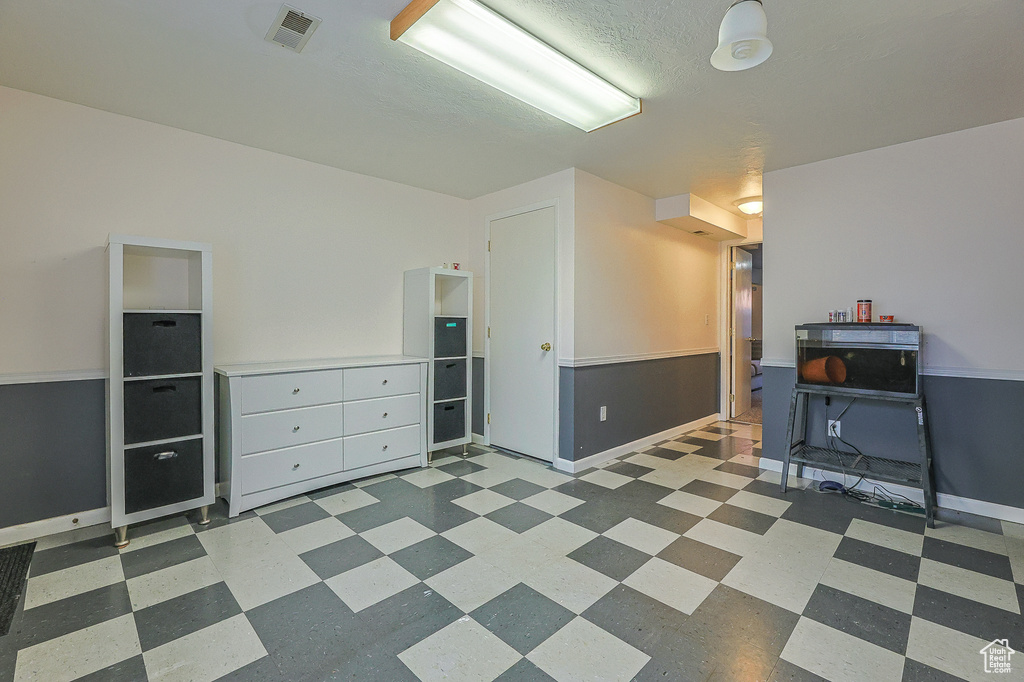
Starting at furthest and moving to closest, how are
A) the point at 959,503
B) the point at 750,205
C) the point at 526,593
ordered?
the point at 750,205 → the point at 959,503 → the point at 526,593

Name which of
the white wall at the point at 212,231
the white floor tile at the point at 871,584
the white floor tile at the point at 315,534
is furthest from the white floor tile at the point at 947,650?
the white wall at the point at 212,231

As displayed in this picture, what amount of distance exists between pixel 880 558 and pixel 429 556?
2.26 m

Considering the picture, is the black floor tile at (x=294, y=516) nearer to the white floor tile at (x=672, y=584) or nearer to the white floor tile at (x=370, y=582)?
the white floor tile at (x=370, y=582)

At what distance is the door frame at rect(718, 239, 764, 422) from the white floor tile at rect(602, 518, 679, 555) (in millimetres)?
3383

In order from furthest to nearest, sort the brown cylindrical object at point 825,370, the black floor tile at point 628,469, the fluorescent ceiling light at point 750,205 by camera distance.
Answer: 1. the fluorescent ceiling light at point 750,205
2. the black floor tile at point 628,469
3. the brown cylindrical object at point 825,370

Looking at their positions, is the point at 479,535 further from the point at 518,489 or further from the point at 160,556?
the point at 160,556

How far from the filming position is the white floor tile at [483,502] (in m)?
2.88

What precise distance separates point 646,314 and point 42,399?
4361mm

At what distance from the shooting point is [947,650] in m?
1.65

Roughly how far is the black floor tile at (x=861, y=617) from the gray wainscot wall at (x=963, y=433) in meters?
1.66

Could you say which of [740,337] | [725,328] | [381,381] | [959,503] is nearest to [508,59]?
[381,381]

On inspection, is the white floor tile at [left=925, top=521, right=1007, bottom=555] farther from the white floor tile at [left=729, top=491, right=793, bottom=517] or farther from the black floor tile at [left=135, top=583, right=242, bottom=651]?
the black floor tile at [left=135, top=583, right=242, bottom=651]

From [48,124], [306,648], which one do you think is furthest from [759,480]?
[48,124]

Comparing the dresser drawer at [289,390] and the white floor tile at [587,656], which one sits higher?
the dresser drawer at [289,390]
